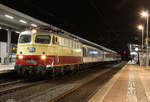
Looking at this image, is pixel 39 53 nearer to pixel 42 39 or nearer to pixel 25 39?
pixel 42 39

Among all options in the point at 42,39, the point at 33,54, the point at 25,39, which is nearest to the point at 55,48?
the point at 42,39

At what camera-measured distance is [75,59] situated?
18.8m

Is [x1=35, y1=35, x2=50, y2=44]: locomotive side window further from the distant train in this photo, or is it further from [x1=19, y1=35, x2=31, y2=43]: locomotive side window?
[x1=19, y1=35, x2=31, y2=43]: locomotive side window

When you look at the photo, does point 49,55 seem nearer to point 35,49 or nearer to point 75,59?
point 35,49

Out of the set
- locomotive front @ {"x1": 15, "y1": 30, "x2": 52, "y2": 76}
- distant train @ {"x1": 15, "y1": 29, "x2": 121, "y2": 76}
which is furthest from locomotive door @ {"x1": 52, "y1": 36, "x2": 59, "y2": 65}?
locomotive front @ {"x1": 15, "y1": 30, "x2": 52, "y2": 76}

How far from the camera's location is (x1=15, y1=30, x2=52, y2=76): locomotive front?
1280cm

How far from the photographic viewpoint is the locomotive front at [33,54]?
504 inches

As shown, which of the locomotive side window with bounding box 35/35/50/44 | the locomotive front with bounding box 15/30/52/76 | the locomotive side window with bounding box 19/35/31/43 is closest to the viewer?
the locomotive front with bounding box 15/30/52/76

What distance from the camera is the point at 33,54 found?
511 inches

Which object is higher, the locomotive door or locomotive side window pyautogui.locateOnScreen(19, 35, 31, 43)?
locomotive side window pyautogui.locateOnScreen(19, 35, 31, 43)

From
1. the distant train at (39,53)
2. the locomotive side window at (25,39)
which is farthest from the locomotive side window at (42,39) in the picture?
the locomotive side window at (25,39)

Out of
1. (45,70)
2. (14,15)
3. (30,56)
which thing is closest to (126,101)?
(45,70)

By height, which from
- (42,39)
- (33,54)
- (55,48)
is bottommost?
(33,54)

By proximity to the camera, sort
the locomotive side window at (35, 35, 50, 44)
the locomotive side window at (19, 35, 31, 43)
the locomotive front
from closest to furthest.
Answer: the locomotive front
the locomotive side window at (35, 35, 50, 44)
the locomotive side window at (19, 35, 31, 43)
